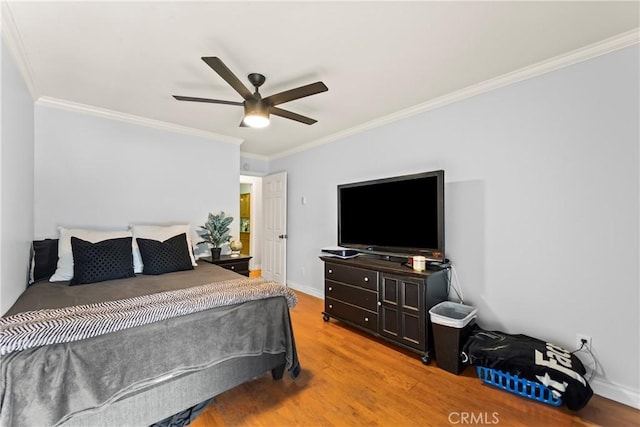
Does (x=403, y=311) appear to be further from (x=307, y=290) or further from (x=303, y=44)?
(x=303, y=44)

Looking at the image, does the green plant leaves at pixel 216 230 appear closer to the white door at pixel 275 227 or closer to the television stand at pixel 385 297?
the white door at pixel 275 227

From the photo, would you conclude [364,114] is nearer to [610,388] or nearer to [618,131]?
[618,131]

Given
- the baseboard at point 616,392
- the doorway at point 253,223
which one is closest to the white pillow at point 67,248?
the doorway at point 253,223

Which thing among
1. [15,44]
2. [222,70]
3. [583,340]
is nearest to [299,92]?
[222,70]

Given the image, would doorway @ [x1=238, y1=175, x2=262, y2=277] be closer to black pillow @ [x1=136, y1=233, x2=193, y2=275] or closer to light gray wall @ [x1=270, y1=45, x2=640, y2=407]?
black pillow @ [x1=136, y1=233, x2=193, y2=275]

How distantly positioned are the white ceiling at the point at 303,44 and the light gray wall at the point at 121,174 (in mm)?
386

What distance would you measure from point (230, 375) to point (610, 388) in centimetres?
266

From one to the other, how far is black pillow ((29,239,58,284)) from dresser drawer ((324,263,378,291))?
2.77 m

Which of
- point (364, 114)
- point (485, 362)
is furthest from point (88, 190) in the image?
point (485, 362)

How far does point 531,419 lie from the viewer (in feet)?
5.90

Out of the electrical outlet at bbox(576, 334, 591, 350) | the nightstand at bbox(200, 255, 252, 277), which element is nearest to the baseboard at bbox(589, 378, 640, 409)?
the electrical outlet at bbox(576, 334, 591, 350)

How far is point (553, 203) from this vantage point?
88.6 inches

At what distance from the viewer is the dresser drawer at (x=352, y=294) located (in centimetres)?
292

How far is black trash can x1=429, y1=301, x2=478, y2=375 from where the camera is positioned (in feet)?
7.54
